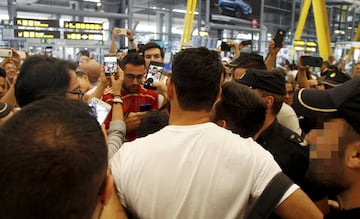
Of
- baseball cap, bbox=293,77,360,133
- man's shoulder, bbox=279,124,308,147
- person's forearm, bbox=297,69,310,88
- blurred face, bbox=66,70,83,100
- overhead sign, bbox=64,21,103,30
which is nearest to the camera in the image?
baseball cap, bbox=293,77,360,133

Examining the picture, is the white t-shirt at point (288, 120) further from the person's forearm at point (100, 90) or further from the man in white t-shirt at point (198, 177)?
the man in white t-shirt at point (198, 177)

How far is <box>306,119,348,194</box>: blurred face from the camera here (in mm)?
1203

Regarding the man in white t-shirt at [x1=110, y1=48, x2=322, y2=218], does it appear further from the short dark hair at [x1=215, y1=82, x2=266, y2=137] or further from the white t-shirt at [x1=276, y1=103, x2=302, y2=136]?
the white t-shirt at [x1=276, y1=103, x2=302, y2=136]

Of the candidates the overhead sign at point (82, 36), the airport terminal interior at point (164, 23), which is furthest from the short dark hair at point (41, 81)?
the overhead sign at point (82, 36)

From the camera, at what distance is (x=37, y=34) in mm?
12211

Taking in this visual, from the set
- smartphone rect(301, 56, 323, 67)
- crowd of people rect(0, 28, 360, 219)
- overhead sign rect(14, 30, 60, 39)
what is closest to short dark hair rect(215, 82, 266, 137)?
crowd of people rect(0, 28, 360, 219)

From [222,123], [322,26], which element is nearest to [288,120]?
[222,123]

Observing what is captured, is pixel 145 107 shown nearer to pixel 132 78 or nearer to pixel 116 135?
pixel 132 78

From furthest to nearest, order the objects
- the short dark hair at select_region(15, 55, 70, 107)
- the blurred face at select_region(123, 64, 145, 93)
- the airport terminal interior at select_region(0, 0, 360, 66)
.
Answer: the airport terminal interior at select_region(0, 0, 360, 66), the blurred face at select_region(123, 64, 145, 93), the short dark hair at select_region(15, 55, 70, 107)

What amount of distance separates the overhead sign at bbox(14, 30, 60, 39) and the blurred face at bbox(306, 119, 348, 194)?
12333 millimetres

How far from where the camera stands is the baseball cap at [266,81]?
2355 mm

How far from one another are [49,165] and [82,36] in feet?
44.0

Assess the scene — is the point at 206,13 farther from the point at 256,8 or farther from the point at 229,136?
the point at 229,136

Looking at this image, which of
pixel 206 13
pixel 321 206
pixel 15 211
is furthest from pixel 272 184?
pixel 206 13
